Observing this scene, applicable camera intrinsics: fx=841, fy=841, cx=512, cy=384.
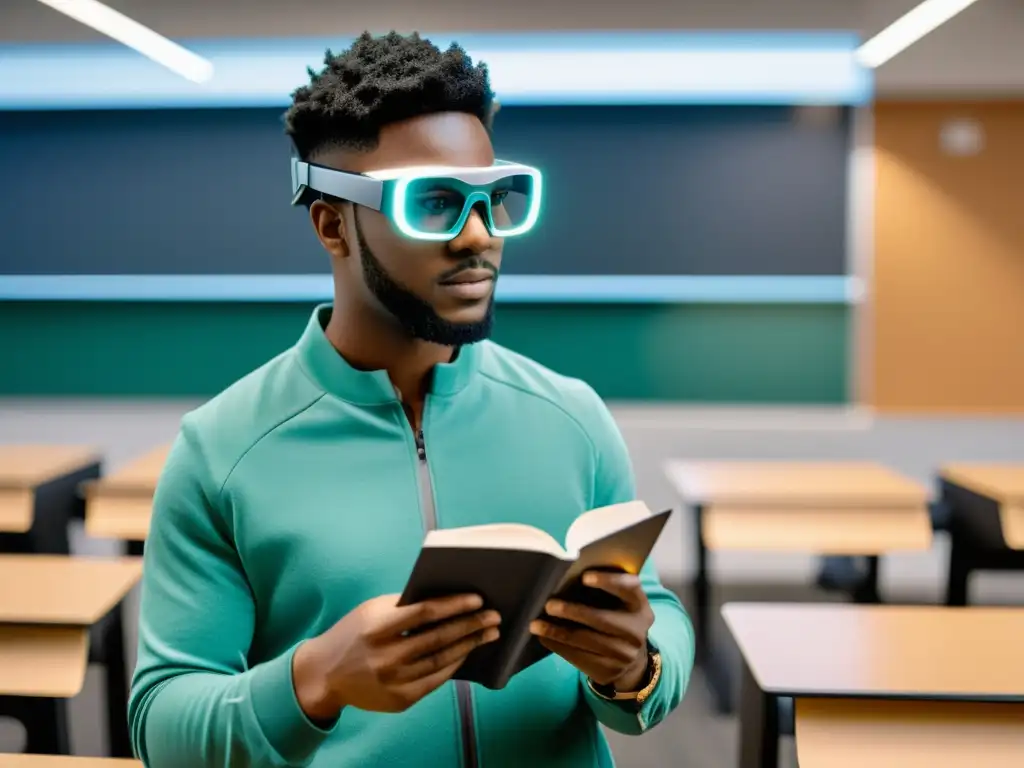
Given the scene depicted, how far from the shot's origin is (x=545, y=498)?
1.00 metres

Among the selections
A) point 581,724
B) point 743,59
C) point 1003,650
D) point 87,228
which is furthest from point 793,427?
point 87,228

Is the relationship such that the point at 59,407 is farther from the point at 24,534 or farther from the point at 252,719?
the point at 252,719

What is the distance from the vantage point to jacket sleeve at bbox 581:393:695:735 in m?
0.93

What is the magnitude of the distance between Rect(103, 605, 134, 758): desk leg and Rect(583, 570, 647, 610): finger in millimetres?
1696

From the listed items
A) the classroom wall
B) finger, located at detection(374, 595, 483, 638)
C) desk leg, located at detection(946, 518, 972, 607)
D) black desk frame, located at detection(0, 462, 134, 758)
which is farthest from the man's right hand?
the classroom wall

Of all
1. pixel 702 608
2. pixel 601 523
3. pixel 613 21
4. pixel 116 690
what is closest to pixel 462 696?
pixel 601 523

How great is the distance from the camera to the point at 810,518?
9.37 feet

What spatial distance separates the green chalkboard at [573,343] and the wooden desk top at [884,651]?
7.00 ft

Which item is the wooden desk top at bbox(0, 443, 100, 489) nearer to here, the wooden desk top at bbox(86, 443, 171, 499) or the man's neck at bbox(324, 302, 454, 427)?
the wooden desk top at bbox(86, 443, 171, 499)

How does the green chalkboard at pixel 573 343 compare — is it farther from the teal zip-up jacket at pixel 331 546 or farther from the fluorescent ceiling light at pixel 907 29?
the teal zip-up jacket at pixel 331 546

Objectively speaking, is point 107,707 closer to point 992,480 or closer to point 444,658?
point 444,658

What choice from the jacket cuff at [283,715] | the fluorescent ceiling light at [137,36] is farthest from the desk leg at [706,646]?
the fluorescent ceiling light at [137,36]

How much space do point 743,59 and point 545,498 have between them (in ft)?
10.4

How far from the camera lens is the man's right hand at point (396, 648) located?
2.43 ft
